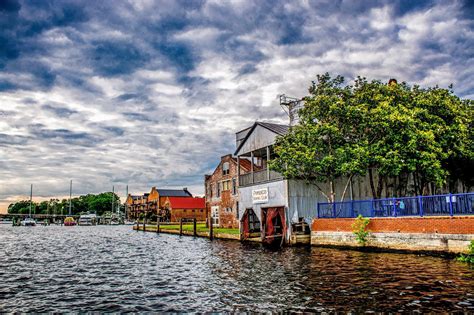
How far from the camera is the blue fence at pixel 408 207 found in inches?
784

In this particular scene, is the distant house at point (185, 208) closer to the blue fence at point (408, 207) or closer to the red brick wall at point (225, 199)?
the red brick wall at point (225, 199)

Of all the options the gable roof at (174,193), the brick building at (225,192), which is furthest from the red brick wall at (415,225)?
the gable roof at (174,193)

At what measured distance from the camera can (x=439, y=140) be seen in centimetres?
2702

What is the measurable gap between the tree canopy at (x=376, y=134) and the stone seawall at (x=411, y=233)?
3.22 metres

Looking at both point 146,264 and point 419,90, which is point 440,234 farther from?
point 146,264

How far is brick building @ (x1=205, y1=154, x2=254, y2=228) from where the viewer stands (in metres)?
48.1

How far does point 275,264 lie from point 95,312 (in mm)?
10454

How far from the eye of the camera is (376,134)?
2652cm

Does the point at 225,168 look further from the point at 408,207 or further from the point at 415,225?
the point at 415,225

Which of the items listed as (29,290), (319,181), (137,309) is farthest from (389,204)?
(29,290)

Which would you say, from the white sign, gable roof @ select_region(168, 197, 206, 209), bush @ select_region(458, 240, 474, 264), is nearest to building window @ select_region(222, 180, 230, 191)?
the white sign

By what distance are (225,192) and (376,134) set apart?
26.8 m

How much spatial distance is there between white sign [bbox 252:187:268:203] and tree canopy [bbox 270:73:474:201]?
11.0 feet

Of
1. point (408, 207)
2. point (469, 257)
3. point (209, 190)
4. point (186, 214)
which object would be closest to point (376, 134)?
point (408, 207)
